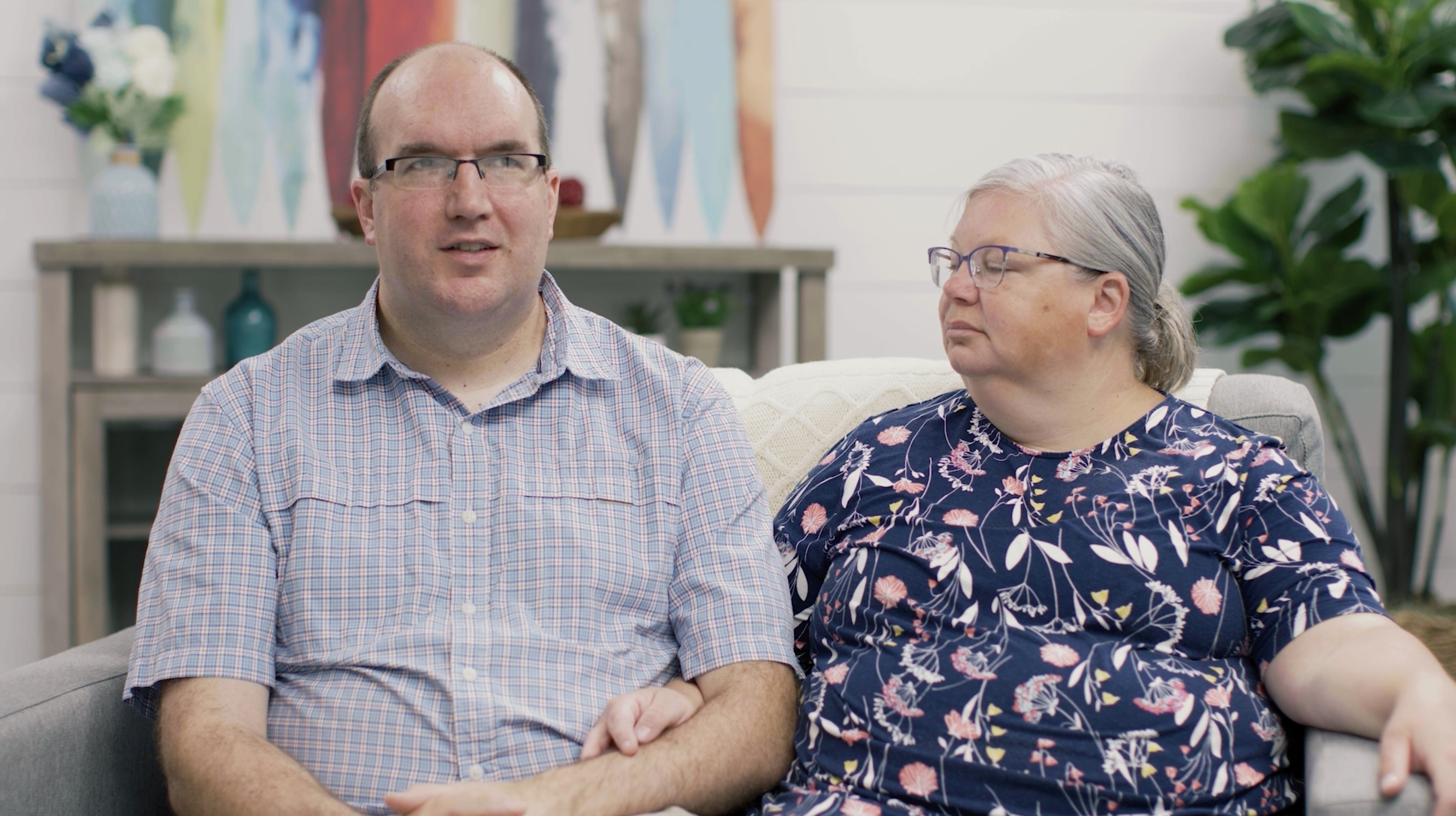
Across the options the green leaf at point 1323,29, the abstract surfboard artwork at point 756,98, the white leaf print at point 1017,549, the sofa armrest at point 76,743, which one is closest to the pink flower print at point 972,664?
the white leaf print at point 1017,549

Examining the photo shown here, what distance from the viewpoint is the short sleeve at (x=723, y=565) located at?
1.39 meters

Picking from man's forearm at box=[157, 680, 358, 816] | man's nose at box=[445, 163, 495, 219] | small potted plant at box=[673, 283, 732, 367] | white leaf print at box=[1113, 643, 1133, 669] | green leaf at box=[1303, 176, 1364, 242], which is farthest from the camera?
green leaf at box=[1303, 176, 1364, 242]

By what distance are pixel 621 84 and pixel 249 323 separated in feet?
3.57

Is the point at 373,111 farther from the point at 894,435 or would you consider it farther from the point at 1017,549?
the point at 1017,549

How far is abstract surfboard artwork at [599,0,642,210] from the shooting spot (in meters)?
3.13

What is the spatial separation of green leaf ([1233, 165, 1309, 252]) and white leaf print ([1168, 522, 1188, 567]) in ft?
6.41

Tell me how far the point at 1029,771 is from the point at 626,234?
7.14 feet

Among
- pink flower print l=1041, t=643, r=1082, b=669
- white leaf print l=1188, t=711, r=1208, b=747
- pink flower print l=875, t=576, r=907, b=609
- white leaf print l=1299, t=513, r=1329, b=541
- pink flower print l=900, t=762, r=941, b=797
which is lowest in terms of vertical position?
pink flower print l=900, t=762, r=941, b=797

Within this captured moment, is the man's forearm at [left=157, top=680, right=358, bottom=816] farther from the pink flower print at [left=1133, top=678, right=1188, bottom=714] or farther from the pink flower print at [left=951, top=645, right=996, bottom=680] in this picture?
the pink flower print at [left=1133, top=678, right=1188, bottom=714]

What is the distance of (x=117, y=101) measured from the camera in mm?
2822

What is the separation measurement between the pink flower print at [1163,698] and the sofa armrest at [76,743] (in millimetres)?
1080

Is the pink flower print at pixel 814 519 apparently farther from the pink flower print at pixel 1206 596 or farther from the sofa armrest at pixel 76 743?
the sofa armrest at pixel 76 743

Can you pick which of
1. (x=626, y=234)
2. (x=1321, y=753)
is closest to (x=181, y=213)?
(x=626, y=234)

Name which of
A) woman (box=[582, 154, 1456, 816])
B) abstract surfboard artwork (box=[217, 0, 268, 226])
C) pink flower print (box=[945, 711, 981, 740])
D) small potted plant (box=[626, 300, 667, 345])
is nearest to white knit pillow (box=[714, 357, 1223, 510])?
woman (box=[582, 154, 1456, 816])
